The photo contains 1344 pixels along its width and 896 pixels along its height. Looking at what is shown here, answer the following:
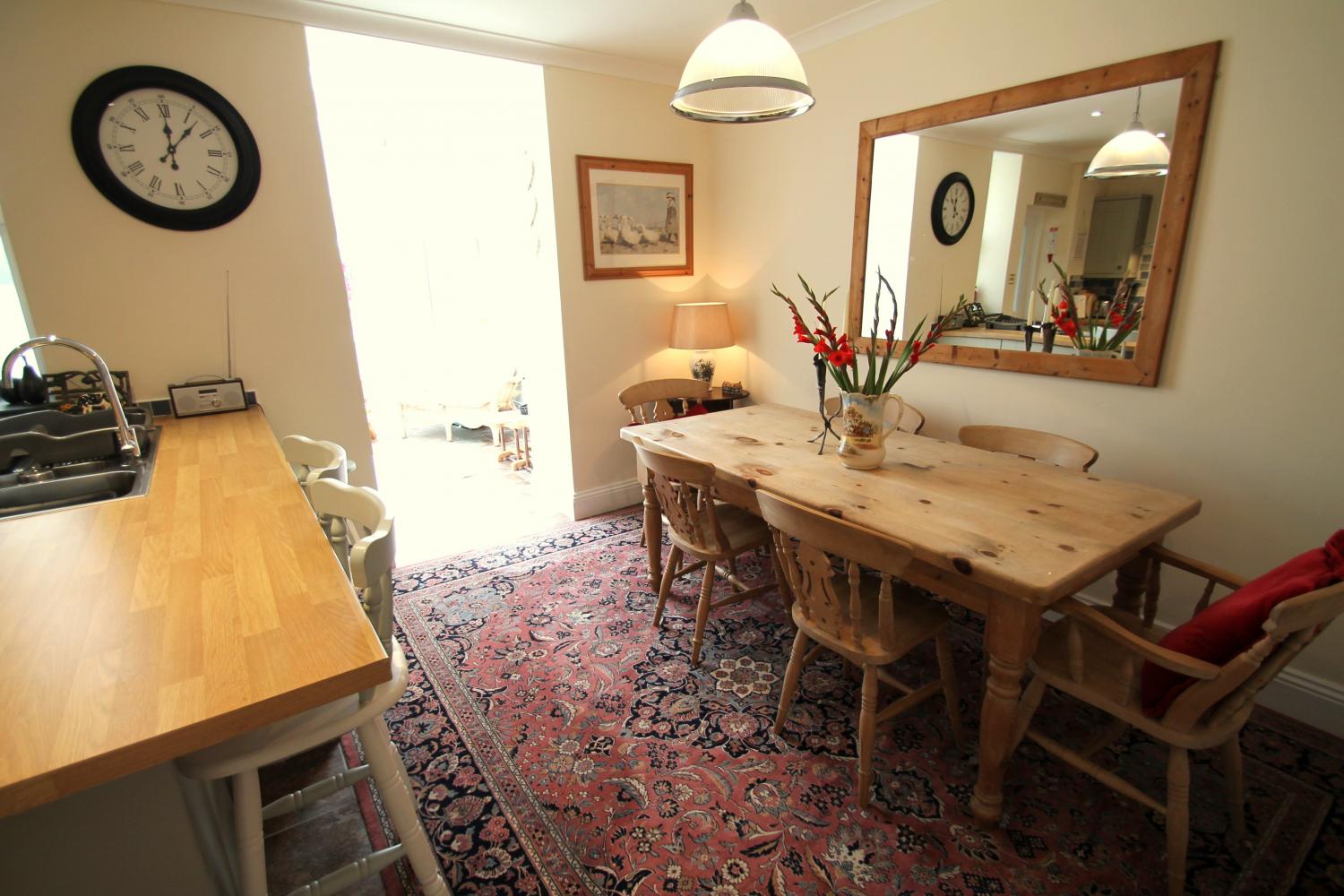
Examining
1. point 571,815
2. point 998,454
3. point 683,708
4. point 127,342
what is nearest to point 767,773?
point 683,708

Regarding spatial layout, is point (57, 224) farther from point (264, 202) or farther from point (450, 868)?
point (450, 868)

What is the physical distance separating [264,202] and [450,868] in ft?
8.66

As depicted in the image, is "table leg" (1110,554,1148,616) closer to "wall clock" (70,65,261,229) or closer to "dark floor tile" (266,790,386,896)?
"dark floor tile" (266,790,386,896)

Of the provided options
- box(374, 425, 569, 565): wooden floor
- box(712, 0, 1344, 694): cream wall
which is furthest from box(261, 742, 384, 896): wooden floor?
box(712, 0, 1344, 694): cream wall

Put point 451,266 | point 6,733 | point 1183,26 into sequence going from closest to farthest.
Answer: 1. point 6,733
2. point 1183,26
3. point 451,266

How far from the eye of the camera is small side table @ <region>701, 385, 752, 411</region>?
367 cm

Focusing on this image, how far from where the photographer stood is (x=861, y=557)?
1.49m

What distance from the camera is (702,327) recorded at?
3592mm

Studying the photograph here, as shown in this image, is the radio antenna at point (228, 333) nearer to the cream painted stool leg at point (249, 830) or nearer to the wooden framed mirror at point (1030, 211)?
the cream painted stool leg at point (249, 830)

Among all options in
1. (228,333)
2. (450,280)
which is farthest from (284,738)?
(450,280)

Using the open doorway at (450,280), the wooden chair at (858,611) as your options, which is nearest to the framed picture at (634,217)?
Answer: the open doorway at (450,280)

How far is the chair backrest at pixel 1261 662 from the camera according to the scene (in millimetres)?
1125

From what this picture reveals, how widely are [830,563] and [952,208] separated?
199 centimetres

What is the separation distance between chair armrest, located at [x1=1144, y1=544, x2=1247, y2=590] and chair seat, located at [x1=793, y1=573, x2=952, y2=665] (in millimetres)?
599
